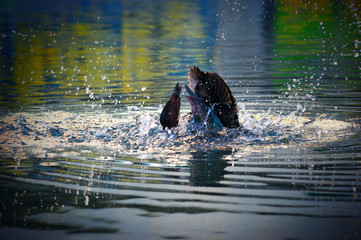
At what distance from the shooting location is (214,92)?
24.6 feet

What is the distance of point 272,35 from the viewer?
911 inches

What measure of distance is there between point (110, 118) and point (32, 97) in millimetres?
2685

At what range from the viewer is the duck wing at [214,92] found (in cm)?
745

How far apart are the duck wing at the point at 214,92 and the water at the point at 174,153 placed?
13.4 inches

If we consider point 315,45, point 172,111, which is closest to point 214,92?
point 172,111

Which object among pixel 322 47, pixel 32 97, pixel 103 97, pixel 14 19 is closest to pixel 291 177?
pixel 103 97

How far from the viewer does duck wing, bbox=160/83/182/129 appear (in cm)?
754

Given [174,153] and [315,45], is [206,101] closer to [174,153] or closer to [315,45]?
[174,153]

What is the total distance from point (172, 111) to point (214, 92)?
601mm

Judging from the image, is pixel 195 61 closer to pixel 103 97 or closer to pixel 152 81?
pixel 152 81

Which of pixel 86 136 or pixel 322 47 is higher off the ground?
pixel 322 47

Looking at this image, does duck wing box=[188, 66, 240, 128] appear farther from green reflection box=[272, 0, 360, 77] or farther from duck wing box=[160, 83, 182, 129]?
green reflection box=[272, 0, 360, 77]

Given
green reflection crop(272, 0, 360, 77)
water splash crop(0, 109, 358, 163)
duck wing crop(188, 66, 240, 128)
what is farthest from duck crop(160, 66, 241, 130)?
green reflection crop(272, 0, 360, 77)

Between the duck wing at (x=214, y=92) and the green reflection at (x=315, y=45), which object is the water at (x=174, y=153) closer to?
the green reflection at (x=315, y=45)
